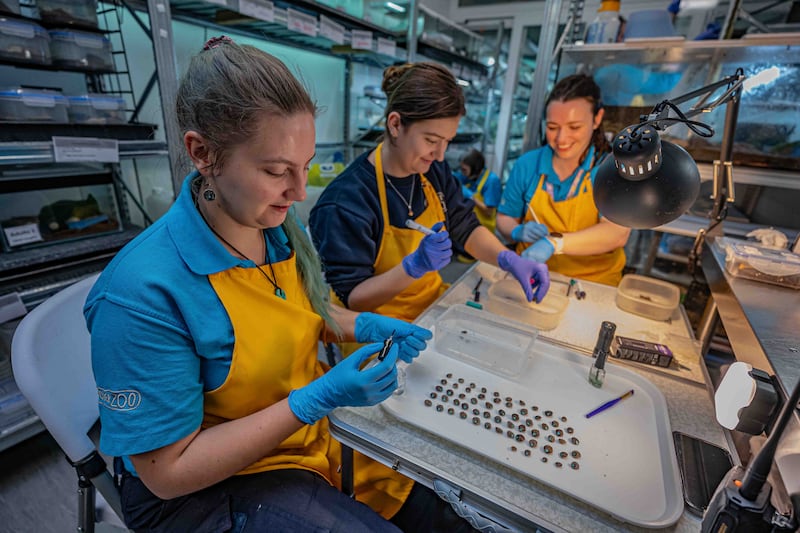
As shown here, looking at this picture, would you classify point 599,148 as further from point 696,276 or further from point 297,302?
point 297,302

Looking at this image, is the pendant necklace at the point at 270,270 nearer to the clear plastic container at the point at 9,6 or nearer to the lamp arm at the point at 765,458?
the lamp arm at the point at 765,458

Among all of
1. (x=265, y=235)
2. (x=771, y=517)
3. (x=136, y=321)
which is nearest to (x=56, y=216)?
(x=265, y=235)

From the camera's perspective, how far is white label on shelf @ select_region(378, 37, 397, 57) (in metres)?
2.43

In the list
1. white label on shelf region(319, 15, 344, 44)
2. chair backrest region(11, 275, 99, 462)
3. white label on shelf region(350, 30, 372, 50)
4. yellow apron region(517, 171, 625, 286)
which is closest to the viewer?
chair backrest region(11, 275, 99, 462)

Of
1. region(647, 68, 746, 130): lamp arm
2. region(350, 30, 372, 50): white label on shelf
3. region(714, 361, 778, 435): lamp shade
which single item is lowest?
region(714, 361, 778, 435): lamp shade

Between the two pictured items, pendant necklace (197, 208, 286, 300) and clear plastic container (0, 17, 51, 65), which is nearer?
pendant necklace (197, 208, 286, 300)

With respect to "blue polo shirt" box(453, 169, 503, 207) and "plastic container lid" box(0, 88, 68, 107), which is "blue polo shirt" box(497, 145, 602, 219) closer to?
"blue polo shirt" box(453, 169, 503, 207)

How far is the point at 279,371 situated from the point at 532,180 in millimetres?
1473

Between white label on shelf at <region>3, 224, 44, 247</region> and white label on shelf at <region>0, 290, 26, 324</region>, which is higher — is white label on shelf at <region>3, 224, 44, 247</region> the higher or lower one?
the higher one

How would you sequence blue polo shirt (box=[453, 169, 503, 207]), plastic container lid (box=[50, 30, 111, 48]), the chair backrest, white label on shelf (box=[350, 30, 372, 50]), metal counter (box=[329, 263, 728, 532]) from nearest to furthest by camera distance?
metal counter (box=[329, 263, 728, 532])
the chair backrest
plastic container lid (box=[50, 30, 111, 48])
white label on shelf (box=[350, 30, 372, 50])
blue polo shirt (box=[453, 169, 503, 207])

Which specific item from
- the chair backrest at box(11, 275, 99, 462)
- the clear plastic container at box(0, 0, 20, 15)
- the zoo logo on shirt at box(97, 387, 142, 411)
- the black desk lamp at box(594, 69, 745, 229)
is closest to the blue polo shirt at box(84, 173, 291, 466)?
the zoo logo on shirt at box(97, 387, 142, 411)

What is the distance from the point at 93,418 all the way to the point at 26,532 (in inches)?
38.5

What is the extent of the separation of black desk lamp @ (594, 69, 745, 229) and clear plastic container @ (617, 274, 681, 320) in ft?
1.91

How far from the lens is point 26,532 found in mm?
1305
